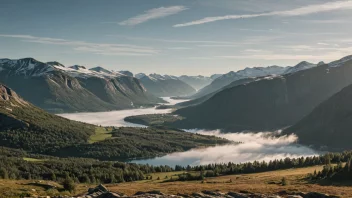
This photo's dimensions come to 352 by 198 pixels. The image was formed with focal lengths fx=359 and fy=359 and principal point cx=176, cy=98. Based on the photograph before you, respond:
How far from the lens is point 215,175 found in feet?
634

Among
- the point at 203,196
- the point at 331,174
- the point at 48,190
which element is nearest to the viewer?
the point at 203,196

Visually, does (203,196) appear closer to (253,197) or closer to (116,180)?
(253,197)

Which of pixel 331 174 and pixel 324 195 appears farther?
pixel 331 174

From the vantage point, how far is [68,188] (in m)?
103

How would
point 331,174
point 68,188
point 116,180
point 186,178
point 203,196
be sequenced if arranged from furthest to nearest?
point 116,180 → point 186,178 → point 331,174 → point 68,188 → point 203,196

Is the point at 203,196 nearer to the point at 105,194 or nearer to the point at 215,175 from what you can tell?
the point at 105,194

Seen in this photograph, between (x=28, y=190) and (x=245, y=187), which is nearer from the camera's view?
(x=28, y=190)

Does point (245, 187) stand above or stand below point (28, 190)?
above

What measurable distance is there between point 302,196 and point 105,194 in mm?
42488

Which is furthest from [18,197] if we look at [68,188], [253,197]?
[253,197]

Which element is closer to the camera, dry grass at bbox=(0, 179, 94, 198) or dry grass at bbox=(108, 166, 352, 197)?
dry grass at bbox=(0, 179, 94, 198)

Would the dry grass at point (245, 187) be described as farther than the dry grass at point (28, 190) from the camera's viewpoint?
Yes

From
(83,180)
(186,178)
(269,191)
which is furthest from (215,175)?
(269,191)

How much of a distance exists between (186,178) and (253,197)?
9928 centimetres
